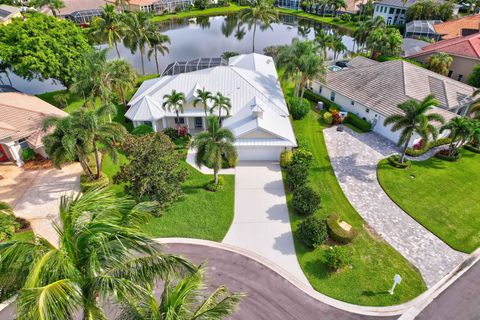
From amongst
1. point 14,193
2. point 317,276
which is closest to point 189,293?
point 317,276

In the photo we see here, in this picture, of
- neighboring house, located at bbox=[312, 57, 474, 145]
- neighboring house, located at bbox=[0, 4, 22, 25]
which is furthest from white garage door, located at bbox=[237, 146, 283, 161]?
neighboring house, located at bbox=[0, 4, 22, 25]

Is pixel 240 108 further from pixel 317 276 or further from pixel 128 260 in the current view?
pixel 128 260

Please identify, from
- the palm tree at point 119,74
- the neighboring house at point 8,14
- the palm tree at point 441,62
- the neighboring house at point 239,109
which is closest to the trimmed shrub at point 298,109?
the neighboring house at point 239,109

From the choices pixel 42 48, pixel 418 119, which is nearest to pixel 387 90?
pixel 418 119

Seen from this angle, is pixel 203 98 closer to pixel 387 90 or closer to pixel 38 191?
pixel 38 191

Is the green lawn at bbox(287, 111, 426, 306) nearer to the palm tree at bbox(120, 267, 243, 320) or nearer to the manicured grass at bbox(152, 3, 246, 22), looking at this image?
the palm tree at bbox(120, 267, 243, 320)

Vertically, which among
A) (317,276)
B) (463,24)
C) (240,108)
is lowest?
(317,276)

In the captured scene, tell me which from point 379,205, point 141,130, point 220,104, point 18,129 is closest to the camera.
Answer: point 379,205
